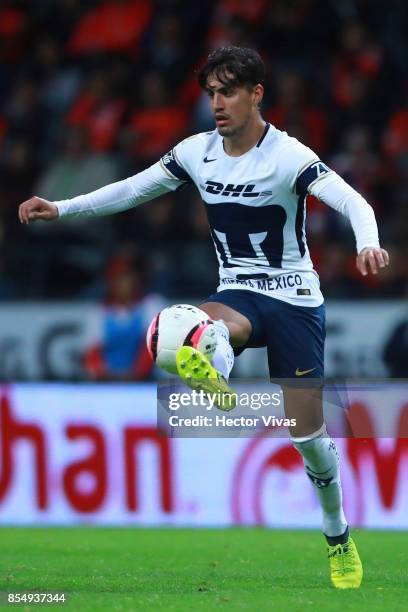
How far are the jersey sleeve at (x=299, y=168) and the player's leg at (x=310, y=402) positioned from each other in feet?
2.09

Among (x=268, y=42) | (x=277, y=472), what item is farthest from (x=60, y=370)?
(x=268, y=42)

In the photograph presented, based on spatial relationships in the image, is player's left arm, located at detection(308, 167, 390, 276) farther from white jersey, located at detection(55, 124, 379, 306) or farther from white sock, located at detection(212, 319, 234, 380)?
white sock, located at detection(212, 319, 234, 380)

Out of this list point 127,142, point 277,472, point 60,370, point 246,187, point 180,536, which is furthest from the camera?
point 127,142

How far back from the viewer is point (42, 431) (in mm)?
12070

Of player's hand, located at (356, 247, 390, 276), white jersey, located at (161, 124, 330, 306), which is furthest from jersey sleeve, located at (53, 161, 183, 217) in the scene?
player's hand, located at (356, 247, 390, 276)

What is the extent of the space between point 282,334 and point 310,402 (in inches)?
15.0

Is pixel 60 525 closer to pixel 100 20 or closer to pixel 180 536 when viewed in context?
pixel 180 536

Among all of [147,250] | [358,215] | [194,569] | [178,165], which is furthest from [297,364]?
[147,250]

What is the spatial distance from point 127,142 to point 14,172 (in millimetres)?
1209

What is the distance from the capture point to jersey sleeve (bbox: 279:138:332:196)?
24.3ft

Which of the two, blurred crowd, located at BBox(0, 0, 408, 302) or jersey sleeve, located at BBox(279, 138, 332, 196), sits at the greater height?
blurred crowd, located at BBox(0, 0, 408, 302)

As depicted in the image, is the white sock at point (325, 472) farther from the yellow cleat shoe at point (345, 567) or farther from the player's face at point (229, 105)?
the player's face at point (229, 105)

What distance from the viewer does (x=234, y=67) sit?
7465mm

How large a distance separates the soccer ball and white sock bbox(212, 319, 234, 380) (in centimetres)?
4
